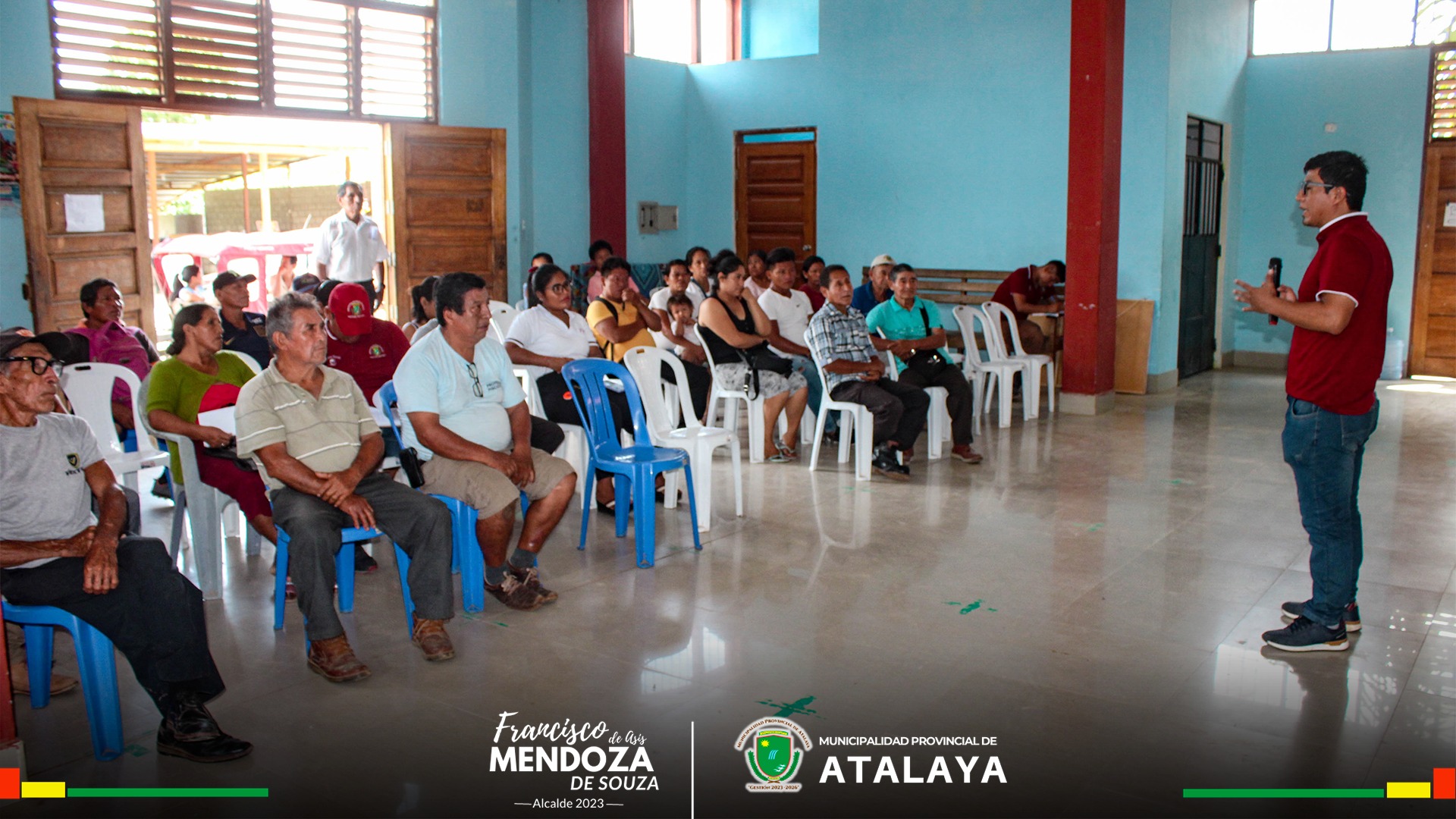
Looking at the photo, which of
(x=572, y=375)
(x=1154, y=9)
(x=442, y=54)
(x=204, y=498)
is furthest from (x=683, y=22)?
(x=204, y=498)

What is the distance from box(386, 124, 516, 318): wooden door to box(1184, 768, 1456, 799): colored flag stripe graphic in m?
7.45

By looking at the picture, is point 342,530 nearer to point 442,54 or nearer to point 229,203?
point 442,54

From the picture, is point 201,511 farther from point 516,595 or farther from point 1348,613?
point 1348,613

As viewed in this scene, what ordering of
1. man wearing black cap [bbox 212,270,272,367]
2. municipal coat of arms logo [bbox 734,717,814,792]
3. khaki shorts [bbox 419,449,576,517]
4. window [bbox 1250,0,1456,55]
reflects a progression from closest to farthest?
municipal coat of arms logo [bbox 734,717,814,792] < khaki shorts [bbox 419,449,576,517] < man wearing black cap [bbox 212,270,272,367] < window [bbox 1250,0,1456,55]

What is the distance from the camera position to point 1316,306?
11.1 ft

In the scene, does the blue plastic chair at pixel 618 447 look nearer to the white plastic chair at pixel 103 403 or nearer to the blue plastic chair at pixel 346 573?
the blue plastic chair at pixel 346 573

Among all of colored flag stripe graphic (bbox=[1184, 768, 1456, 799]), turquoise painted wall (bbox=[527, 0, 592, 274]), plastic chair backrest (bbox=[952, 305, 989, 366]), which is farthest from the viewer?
turquoise painted wall (bbox=[527, 0, 592, 274])

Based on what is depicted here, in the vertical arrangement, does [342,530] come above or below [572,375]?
below

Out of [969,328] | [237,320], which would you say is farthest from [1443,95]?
[237,320]

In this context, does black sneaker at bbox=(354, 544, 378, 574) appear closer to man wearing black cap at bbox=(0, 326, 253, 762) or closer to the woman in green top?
the woman in green top

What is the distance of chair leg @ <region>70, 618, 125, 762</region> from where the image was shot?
9.56 feet

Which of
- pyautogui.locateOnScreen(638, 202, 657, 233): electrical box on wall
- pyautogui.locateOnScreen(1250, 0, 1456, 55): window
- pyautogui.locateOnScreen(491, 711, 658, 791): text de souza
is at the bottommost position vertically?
pyautogui.locateOnScreen(491, 711, 658, 791): text de souza

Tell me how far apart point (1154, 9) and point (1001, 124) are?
1496 millimetres

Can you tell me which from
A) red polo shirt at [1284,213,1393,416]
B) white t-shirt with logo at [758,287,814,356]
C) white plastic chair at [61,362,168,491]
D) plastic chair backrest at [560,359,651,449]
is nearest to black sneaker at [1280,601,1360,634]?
red polo shirt at [1284,213,1393,416]
